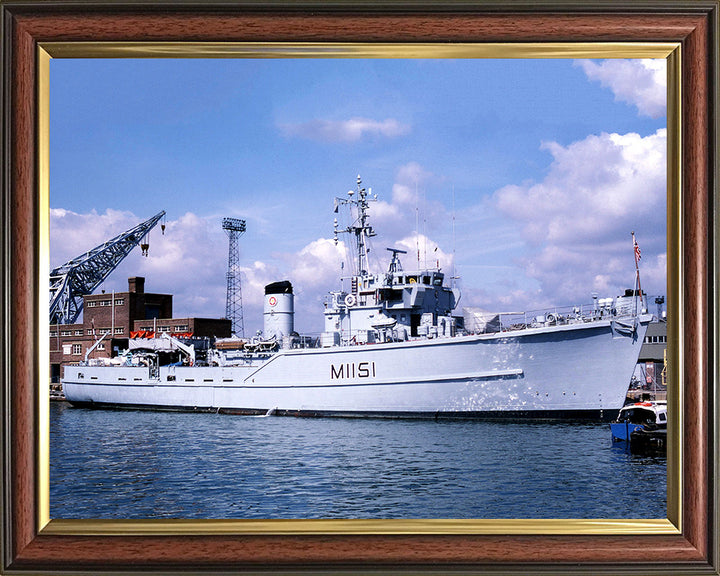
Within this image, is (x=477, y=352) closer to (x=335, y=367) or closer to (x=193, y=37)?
(x=335, y=367)

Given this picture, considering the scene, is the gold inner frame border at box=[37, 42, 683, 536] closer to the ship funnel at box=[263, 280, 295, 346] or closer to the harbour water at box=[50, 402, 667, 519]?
the harbour water at box=[50, 402, 667, 519]

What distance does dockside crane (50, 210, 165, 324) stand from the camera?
675 cm

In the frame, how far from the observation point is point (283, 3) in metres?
4.05

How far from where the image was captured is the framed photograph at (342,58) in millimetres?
3939

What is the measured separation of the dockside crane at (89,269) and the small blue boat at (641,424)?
12266 mm

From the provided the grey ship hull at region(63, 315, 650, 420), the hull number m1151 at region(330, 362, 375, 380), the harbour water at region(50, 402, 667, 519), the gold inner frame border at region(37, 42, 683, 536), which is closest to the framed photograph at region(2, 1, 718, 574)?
the gold inner frame border at region(37, 42, 683, 536)

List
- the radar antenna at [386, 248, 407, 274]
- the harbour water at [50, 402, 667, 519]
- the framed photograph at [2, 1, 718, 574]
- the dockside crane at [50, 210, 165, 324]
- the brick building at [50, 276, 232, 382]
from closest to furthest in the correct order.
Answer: the framed photograph at [2, 1, 718, 574] → the dockside crane at [50, 210, 165, 324] → the harbour water at [50, 402, 667, 519] → the brick building at [50, 276, 232, 382] → the radar antenna at [386, 248, 407, 274]

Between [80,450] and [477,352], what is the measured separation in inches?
539

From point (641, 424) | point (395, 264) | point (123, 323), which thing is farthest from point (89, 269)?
point (395, 264)

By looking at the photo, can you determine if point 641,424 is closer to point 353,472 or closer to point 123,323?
point 353,472

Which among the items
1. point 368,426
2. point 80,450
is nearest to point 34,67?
point 80,450

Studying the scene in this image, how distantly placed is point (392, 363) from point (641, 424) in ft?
33.8

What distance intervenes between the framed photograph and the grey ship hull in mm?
19189

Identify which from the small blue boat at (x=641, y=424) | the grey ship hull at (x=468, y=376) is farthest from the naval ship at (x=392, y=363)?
the small blue boat at (x=641, y=424)
